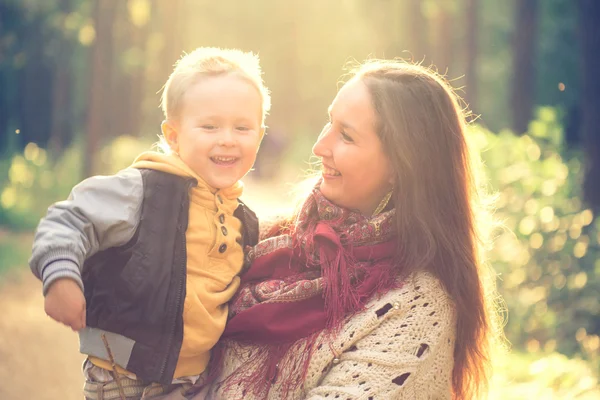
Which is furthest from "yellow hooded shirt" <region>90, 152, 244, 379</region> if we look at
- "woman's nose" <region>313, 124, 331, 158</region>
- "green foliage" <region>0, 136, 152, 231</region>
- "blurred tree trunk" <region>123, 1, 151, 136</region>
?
"blurred tree trunk" <region>123, 1, 151, 136</region>

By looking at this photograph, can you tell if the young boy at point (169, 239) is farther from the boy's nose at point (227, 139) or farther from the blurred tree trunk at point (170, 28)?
the blurred tree trunk at point (170, 28)

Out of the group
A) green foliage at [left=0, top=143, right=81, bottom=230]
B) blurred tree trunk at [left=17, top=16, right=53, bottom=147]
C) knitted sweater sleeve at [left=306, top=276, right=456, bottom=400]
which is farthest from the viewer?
blurred tree trunk at [left=17, top=16, right=53, bottom=147]

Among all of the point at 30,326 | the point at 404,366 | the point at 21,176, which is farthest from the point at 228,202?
the point at 21,176

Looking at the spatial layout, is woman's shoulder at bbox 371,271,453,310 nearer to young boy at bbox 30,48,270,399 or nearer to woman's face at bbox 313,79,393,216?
woman's face at bbox 313,79,393,216

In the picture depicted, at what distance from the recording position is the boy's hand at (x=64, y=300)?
257 centimetres

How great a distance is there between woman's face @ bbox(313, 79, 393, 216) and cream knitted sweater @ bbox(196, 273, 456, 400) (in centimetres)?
45

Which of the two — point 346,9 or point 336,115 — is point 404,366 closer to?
point 336,115

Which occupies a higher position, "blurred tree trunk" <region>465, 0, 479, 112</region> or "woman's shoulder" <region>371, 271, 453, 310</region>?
"blurred tree trunk" <region>465, 0, 479, 112</region>

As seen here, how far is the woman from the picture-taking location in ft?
→ 10.0

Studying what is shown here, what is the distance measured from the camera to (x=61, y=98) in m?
25.6

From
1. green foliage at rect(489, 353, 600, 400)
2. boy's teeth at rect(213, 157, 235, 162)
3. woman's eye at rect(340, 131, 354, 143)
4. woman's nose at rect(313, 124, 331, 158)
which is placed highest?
woman's eye at rect(340, 131, 354, 143)

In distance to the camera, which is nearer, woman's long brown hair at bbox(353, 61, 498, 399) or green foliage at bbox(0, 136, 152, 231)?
woman's long brown hair at bbox(353, 61, 498, 399)

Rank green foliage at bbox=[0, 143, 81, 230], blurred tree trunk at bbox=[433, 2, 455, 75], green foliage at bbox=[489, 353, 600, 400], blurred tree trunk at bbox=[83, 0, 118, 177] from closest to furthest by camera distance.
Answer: green foliage at bbox=[489, 353, 600, 400]
green foliage at bbox=[0, 143, 81, 230]
blurred tree trunk at bbox=[83, 0, 118, 177]
blurred tree trunk at bbox=[433, 2, 455, 75]

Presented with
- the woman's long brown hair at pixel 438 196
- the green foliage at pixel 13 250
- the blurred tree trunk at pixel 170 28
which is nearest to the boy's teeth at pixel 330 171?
the woman's long brown hair at pixel 438 196
